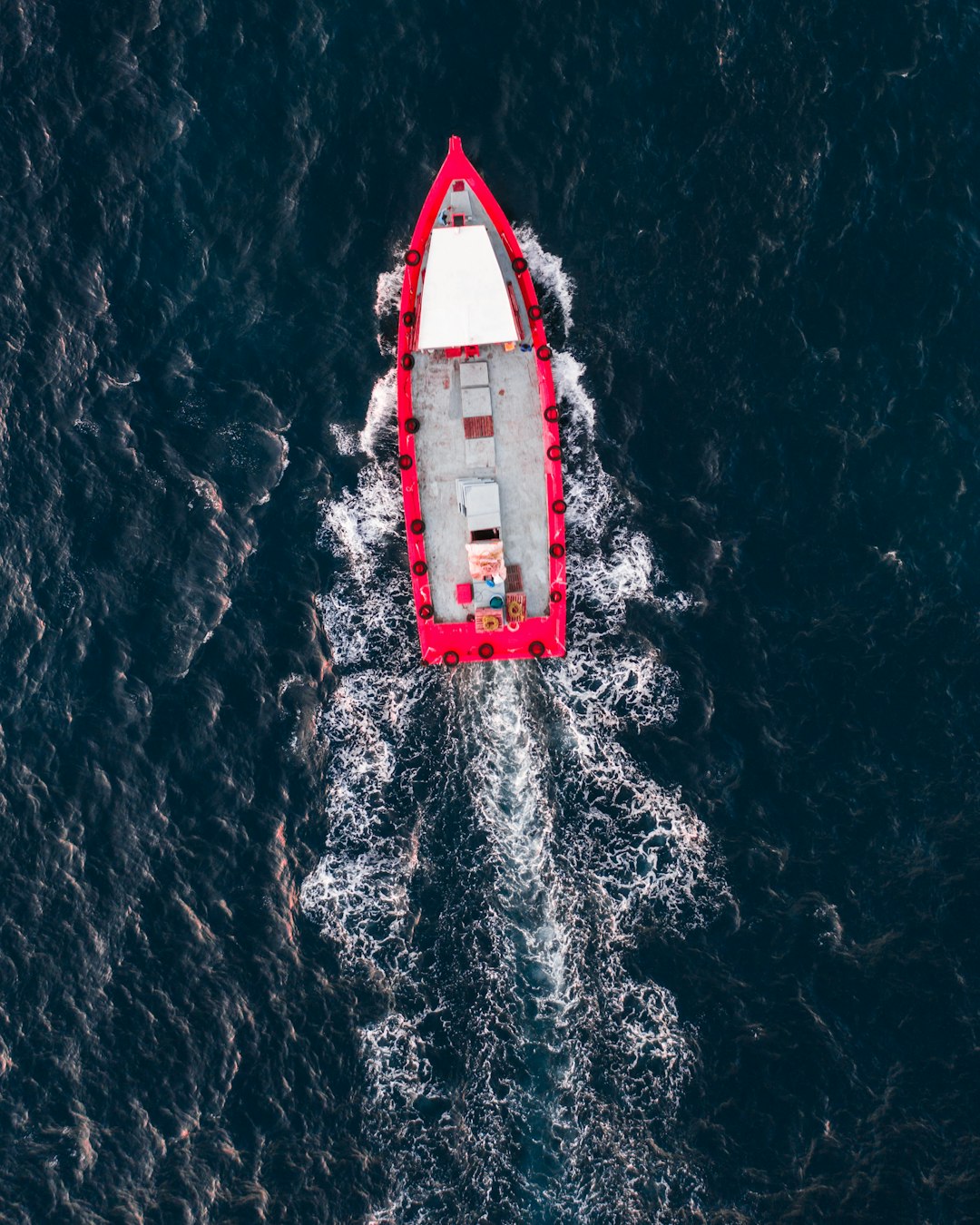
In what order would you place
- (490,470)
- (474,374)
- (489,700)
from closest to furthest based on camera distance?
(474,374), (490,470), (489,700)

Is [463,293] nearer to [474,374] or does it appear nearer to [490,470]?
[474,374]

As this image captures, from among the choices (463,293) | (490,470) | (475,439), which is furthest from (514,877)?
(463,293)

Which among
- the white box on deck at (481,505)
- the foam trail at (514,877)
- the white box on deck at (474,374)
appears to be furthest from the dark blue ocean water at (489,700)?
the white box on deck at (481,505)

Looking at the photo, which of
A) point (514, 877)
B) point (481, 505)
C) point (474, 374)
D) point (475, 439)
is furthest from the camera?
point (514, 877)

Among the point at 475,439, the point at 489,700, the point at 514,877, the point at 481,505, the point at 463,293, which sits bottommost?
the point at 514,877

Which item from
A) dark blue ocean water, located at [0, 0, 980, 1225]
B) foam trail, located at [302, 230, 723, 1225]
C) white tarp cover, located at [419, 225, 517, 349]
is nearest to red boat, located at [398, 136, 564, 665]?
white tarp cover, located at [419, 225, 517, 349]

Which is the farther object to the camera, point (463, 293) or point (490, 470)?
point (490, 470)

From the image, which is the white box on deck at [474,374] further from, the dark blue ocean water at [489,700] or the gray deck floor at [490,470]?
the dark blue ocean water at [489,700]

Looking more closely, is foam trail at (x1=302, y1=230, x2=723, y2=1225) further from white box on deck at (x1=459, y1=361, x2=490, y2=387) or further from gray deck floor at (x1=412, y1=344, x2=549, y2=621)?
white box on deck at (x1=459, y1=361, x2=490, y2=387)
